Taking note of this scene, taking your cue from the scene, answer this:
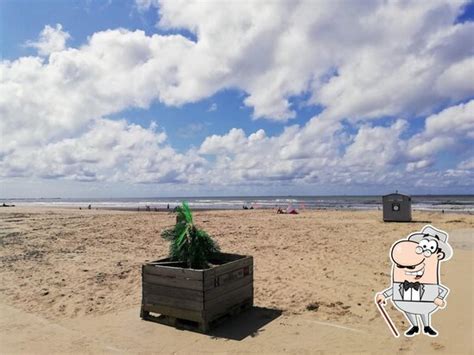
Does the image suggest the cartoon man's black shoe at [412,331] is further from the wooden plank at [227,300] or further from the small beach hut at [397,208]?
the small beach hut at [397,208]

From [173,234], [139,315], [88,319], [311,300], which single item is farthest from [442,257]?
[88,319]

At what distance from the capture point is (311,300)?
674cm

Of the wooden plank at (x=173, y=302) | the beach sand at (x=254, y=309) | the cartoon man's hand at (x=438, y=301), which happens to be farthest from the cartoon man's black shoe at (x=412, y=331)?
the wooden plank at (x=173, y=302)

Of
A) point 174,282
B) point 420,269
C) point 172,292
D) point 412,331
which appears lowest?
point 412,331

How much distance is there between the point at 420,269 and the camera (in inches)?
149

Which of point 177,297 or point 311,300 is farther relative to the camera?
point 311,300

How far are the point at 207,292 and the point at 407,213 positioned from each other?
17670 millimetres

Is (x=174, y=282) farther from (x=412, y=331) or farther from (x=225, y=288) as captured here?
(x=412, y=331)

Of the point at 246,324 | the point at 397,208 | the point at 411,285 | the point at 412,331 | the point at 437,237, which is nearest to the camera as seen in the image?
the point at 437,237

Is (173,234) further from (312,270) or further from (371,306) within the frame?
(312,270)

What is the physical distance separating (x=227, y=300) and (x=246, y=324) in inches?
17.3

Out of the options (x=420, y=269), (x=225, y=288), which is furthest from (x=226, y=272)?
(x=420, y=269)

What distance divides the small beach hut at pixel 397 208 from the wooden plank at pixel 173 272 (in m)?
17.2

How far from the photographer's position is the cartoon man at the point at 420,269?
146 inches
